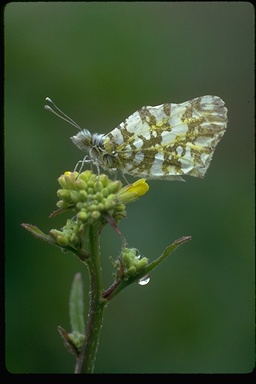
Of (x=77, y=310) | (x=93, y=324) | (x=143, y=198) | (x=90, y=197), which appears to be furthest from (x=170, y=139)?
(x=143, y=198)

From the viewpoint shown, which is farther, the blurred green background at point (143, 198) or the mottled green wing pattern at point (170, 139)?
the blurred green background at point (143, 198)

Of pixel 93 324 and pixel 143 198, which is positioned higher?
pixel 93 324

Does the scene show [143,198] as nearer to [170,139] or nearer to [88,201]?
[170,139]

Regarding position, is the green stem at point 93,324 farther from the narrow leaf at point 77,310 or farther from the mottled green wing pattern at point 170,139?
the mottled green wing pattern at point 170,139

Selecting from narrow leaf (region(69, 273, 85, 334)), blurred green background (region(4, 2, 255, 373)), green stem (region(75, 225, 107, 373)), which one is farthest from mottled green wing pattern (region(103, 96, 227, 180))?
blurred green background (region(4, 2, 255, 373))

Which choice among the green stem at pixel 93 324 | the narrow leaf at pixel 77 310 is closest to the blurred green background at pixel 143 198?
the narrow leaf at pixel 77 310

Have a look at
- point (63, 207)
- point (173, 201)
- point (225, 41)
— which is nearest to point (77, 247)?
point (63, 207)

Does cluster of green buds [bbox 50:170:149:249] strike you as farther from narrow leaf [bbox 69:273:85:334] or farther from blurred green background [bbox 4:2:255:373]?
blurred green background [bbox 4:2:255:373]

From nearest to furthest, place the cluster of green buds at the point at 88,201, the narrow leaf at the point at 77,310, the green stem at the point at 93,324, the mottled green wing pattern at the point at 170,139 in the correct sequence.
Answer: the green stem at the point at 93,324 → the cluster of green buds at the point at 88,201 → the narrow leaf at the point at 77,310 → the mottled green wing pattern at the point at 170,139
